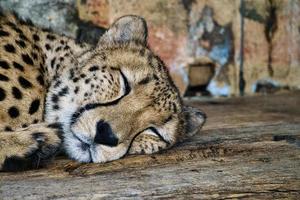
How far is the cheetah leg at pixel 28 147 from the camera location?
70.2 inches

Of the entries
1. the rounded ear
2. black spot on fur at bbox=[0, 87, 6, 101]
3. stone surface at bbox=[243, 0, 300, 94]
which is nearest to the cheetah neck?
black spot on fur at bbox=[0, 87, 6, 101]

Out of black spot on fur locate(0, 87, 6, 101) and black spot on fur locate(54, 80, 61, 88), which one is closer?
black spot on fur locate(0, 87, 6, 101)

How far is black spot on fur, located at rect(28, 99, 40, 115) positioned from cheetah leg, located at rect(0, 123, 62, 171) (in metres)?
0.08

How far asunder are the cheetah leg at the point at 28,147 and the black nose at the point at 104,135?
15 centimetres

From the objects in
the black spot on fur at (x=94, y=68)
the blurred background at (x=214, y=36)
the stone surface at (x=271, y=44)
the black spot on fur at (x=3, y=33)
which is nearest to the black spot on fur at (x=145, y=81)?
the black spot on fur at (x=94, y=68)

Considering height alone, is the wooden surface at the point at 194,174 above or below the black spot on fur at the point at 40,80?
below

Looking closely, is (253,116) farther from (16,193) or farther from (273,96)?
(16,193)

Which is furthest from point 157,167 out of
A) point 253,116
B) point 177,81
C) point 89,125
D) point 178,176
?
point 177,81

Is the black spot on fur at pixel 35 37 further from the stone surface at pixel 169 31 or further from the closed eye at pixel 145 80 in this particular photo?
the stone surface at pixel 169 31

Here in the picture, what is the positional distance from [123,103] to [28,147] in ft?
1.12

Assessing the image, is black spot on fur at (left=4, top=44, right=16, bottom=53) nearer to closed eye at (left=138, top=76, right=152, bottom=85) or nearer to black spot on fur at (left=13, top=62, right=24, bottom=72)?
black spot on fur at (left=13, top=62, right=24, bottom=72)

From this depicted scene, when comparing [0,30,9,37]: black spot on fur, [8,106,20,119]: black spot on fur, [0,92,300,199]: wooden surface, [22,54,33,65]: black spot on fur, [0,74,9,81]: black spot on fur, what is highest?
[0,30,9,37]: black spot on fur

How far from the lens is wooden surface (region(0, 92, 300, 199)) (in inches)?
63.8

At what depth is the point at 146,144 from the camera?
6.68 feet
